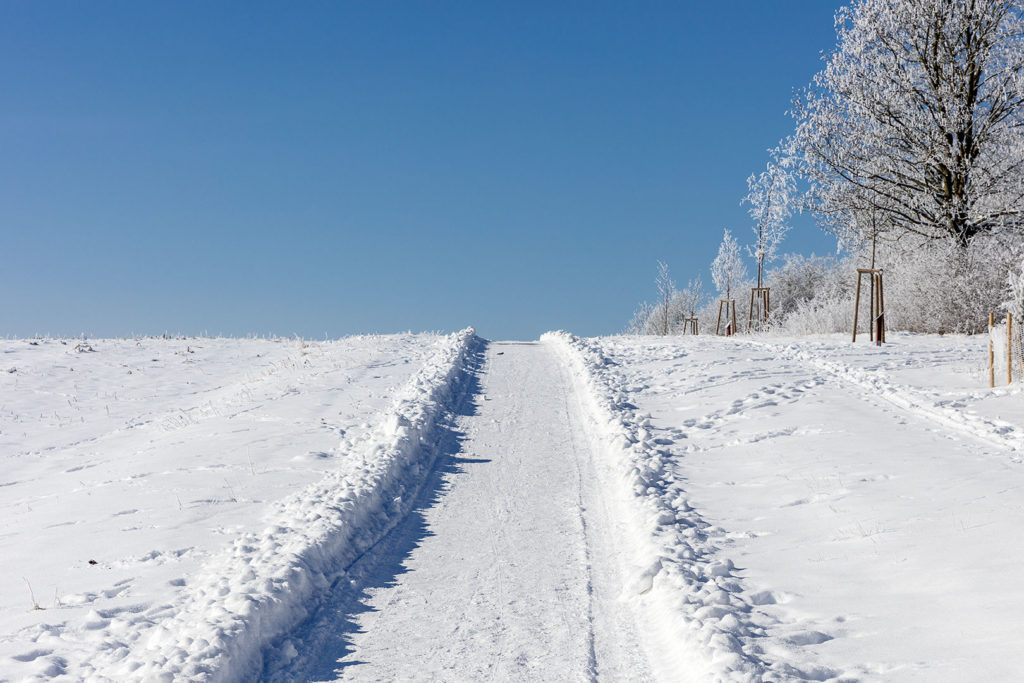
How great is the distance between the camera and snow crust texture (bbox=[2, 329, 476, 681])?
5.36 meters

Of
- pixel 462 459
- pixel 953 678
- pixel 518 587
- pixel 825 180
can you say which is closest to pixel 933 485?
pixel 953 678

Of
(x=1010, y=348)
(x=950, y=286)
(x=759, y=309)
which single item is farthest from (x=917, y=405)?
(x=759, y=309)

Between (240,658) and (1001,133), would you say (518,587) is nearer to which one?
(240,658)

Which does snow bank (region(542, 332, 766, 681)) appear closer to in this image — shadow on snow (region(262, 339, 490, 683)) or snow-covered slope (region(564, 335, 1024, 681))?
snow-covered slope (region(564, 335, 1024, 681))

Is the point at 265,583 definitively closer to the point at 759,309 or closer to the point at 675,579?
the point at 675,579

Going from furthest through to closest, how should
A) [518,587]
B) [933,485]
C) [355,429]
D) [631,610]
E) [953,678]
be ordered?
[355,429] → [933,485] → [518,587] → [631,610] → [953,678]

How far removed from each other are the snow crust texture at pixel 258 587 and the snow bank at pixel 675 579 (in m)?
2.70

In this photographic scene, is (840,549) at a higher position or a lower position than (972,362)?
lower

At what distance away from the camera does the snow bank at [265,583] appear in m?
5.38

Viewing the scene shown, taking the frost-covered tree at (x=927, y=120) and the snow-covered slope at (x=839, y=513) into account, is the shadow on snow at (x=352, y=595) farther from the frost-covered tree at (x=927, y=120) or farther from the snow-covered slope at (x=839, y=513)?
the frost-covered tree at (x=927, y=120)

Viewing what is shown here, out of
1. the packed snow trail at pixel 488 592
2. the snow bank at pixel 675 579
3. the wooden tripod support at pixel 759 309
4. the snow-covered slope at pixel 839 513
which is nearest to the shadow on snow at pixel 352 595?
the packed snow trail at pixel 488 592

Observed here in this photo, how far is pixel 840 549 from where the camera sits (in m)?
7.32

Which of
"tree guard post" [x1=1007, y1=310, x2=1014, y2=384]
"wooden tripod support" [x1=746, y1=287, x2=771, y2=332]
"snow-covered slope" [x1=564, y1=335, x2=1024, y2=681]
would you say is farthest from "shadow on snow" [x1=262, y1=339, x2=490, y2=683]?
"wooden tripod support" [x1=746, y1=287, x2=771, y2=332]

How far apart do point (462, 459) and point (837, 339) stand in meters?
17.3
